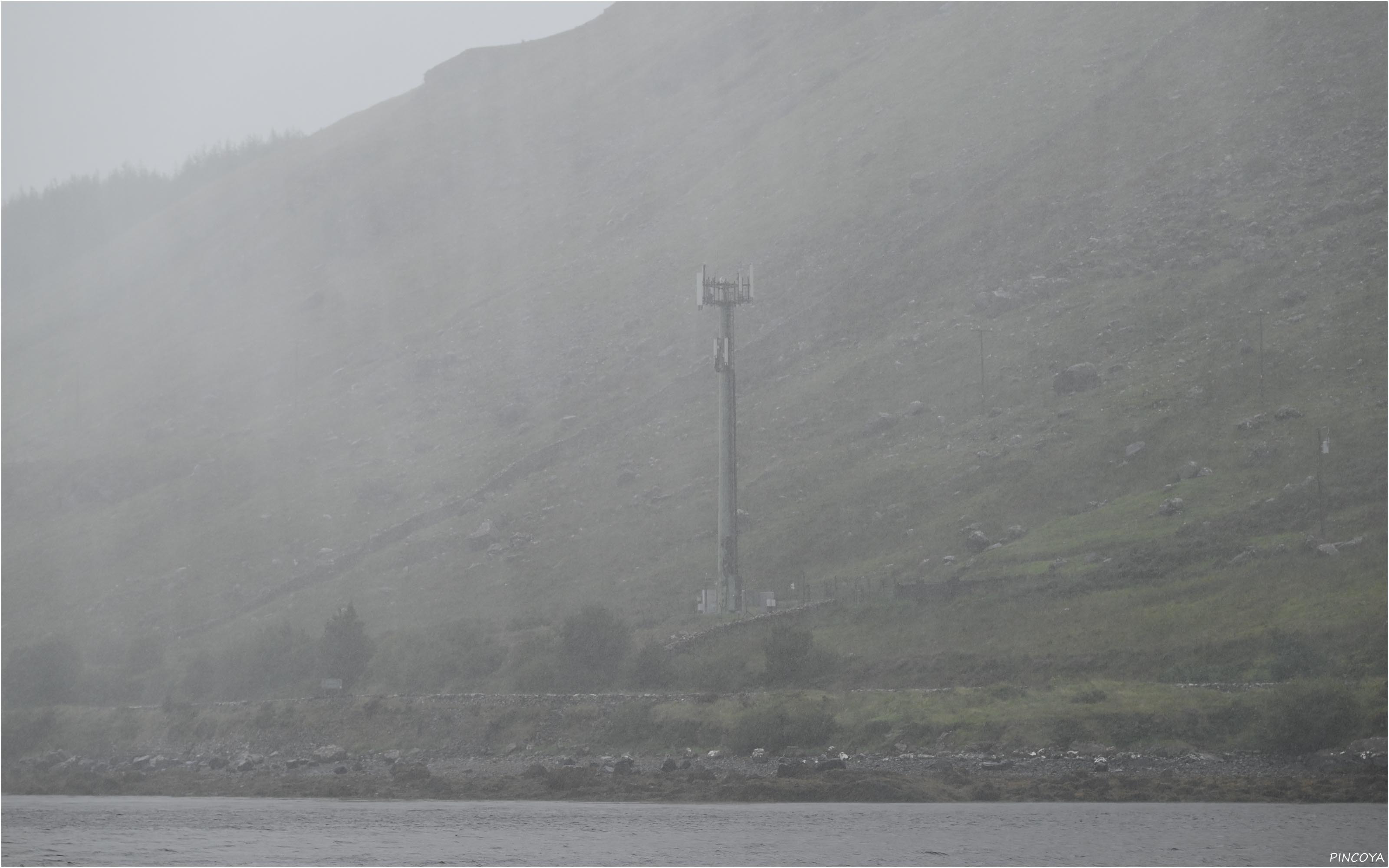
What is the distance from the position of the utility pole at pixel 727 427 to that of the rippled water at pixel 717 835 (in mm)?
25731

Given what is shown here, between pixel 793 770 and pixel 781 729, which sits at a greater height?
pixel 781 729

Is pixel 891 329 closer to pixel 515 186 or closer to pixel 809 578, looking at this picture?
pixel 809 578

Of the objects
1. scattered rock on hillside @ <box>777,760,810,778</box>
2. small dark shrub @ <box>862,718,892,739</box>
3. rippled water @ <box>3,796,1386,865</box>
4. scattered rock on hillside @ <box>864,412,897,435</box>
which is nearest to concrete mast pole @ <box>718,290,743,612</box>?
small dark shrub @ <box>862,718,892,739</box>

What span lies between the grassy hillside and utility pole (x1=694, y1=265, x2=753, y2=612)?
3314 millimetres

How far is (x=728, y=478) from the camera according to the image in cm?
7312

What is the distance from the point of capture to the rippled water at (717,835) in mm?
38688

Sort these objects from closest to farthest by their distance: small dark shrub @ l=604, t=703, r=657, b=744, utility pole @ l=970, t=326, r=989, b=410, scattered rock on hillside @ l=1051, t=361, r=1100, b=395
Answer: small dark shrub @ l=604, t=703, r=657, b=744 → scattered rock on hillside @ l=1051, t=361, r=1100, b=395 → utility pole @ l=970, t=326, r=989, b=410

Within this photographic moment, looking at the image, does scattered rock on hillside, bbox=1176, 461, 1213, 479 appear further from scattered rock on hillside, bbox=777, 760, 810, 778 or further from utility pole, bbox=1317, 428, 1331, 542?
scattered rock on hillside, bbox=777, 760, 810, 778

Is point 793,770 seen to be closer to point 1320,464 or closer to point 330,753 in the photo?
point 330,753

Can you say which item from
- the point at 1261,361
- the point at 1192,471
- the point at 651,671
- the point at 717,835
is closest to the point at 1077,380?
the point at 1261,361

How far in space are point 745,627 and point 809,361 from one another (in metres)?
53.0

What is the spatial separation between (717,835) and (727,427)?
3299 cm

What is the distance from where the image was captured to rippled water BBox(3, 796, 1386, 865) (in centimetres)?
3869

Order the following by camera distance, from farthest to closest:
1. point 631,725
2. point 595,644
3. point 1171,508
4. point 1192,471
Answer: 1. point 1192,471
2. point 1171,508
3. point 595,644
4. point 631,725
